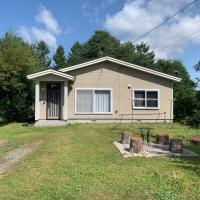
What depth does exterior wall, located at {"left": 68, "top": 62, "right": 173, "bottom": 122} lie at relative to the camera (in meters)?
22.8

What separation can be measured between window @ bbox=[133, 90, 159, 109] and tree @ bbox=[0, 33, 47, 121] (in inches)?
298

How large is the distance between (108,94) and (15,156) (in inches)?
490

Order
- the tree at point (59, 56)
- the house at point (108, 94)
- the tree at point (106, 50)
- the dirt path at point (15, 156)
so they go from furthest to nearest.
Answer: the tree at point (59, 56)
the tree at point (106, 50)
the house at point (108, 94)
the dirt path at point (15, 156)

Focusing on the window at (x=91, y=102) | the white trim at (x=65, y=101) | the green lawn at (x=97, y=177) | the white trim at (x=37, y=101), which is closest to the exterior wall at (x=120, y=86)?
the window at (x=91, y=102)

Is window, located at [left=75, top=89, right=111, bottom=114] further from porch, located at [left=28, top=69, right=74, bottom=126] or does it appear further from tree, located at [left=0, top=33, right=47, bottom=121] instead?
tree, located at [left=0, top=33, right=47, bottom=121]

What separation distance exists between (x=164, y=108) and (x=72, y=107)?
5.73 meters

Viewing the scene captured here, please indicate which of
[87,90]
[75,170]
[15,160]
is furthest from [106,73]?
[75,170]

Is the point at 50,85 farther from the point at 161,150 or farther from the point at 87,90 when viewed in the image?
the point at 161,150

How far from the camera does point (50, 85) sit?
22.9m

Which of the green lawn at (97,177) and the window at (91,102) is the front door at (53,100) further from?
the green lawn at (97,177)

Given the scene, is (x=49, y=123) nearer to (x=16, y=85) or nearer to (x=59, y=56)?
(x=16, y=85)

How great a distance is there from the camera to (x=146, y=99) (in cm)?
2328

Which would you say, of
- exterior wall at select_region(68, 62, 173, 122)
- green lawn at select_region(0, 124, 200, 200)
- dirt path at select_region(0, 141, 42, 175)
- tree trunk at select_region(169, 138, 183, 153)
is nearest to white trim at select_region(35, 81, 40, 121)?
exterior wall at select_region(68, 62, 173, 122)

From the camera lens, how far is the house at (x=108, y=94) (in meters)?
22.7
